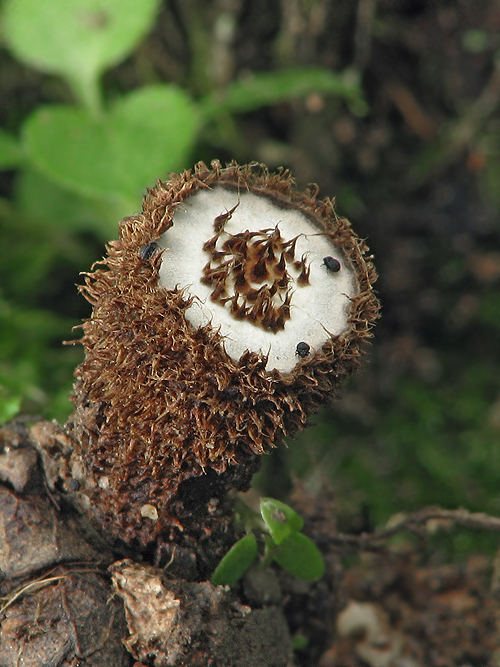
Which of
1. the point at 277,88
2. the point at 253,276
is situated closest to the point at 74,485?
the point at 253,276

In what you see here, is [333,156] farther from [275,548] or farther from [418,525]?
[275,548]

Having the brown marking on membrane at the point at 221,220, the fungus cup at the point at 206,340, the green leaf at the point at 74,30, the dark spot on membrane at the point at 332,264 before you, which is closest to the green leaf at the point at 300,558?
the fungus cup at the point at 206,340

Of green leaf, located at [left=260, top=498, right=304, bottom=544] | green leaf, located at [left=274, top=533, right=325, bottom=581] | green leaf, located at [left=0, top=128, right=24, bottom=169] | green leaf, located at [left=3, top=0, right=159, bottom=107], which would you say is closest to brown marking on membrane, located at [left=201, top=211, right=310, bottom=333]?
green leaf, located at [left=260, top=498, right=304, bottom=544]

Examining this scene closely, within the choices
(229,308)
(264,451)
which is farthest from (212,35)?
(264,451)

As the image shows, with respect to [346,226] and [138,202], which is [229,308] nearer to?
[346,226]

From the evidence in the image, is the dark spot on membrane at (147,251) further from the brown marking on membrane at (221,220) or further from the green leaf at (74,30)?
the green leaf at (74,30)

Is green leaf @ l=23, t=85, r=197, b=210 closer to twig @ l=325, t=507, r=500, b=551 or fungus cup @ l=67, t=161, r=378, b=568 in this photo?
fungus cup @ l=67, t=161, r=378, b=568

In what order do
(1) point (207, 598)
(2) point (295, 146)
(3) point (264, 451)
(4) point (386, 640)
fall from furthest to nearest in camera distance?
(2) point (295, 146) < (4) point (386, 640) < (1) point (207, 598) < (3) point (264, 451)
